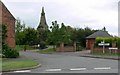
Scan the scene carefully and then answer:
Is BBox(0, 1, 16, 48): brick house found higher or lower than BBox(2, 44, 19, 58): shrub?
higher

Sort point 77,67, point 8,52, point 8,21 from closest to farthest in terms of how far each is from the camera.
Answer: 1. point 77,67
2. point 8,52
3. point 8,21

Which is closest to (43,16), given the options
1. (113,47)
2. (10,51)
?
(113,47)

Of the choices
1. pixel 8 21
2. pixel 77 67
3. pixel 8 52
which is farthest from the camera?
pixel 8 21

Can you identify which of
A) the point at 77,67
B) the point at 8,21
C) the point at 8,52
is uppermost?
the point at 8,21

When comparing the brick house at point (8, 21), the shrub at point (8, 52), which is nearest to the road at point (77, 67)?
the shrub at point (8, 52)

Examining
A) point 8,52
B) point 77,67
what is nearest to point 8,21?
point 8,52

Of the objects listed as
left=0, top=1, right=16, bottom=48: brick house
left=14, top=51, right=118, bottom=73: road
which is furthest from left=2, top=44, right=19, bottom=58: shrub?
left=14, top=51, right=118, bottom=73: road

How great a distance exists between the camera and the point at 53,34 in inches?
2530

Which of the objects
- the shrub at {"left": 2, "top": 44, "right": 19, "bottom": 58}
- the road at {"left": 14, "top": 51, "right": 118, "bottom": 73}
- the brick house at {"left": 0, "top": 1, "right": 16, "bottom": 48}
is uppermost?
the brick house at {"left": 0, "top": 1, "right": 16, "bottom": 48}

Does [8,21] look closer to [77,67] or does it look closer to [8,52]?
[8,52]

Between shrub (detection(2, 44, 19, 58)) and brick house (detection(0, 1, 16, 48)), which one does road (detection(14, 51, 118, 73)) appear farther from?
brick house (detection(0, 1, 16, 48))

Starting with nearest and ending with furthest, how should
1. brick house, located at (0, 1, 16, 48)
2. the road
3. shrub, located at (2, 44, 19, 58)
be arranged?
1. the road
2. shrub, located at (2, 44, 19, 58)
3. brick house, located at (0, 1, 16, 48)

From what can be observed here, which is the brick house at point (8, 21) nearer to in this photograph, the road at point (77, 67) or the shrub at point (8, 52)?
the shrub at point (8, 52)

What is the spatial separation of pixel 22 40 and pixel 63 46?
1029 inches
